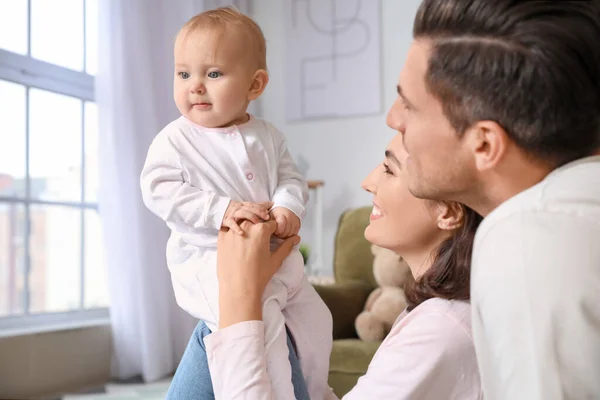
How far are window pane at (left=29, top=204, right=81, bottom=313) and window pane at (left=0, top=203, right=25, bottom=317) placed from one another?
70 millimetres

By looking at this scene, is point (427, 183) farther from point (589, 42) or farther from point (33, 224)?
point (33, 224)

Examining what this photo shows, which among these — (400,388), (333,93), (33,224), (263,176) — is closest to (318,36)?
(333,93)

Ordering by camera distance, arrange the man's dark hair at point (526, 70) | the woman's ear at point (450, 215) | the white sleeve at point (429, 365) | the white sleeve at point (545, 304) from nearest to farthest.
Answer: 1. the white sleeve at point (545, 304)
2. the man's dark hair at point (526, 70)
3. the white sleeve at point (429, 365)
4. the woman's ear at point (450, 215)

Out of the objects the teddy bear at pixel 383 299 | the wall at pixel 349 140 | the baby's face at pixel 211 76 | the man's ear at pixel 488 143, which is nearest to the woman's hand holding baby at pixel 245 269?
the baby's face at pixel 211 76

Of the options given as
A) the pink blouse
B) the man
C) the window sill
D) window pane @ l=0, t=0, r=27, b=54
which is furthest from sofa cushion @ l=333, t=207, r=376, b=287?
the man

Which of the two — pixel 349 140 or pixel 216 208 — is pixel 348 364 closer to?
pixel 216 208

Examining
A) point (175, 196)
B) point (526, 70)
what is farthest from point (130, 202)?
point (526, 70)

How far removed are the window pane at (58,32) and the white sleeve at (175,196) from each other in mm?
2594

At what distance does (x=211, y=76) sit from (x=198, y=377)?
59 centimetres

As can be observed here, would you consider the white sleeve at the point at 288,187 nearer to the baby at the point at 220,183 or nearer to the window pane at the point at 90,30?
the baby at the point at 220,183

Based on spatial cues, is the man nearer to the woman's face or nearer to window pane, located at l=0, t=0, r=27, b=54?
the woman's face

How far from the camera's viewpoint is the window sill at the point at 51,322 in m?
3.32

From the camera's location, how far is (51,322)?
3.62 meters

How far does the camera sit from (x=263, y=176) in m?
1.41
